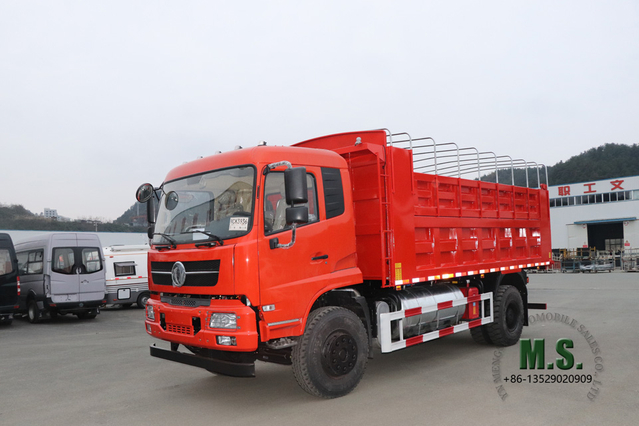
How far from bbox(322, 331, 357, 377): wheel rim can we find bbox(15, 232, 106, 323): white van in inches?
482

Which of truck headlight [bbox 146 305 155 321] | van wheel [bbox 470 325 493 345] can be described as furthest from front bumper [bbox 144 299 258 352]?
van wheel [bbox 470 325 493 345]

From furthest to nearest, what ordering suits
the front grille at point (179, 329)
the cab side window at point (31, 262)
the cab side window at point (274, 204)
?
the cab side window at point (31, 262)
the front grille at point (179, 329)
the cab side window at point (274, 204)

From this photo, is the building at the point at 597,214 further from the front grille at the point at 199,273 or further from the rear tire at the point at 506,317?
the front grille at the point at 199,273

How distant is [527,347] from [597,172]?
8182 centimetres

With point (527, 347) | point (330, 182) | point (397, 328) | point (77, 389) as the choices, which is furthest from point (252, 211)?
point (527, 347)

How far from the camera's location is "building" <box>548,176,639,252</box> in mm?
50656

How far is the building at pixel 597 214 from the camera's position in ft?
166

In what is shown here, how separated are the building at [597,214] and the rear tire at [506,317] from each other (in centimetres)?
4850

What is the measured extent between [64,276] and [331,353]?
12.3m

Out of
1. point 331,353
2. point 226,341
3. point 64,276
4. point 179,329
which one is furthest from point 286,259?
point 64,276

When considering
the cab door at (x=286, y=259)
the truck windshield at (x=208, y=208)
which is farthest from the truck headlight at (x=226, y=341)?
the truck windshield at (x=208, y=208)

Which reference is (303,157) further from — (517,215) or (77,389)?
(517,215)

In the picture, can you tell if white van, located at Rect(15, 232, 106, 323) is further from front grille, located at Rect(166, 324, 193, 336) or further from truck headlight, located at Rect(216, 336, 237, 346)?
truck headlight, located at Rect(216, 336, 237, 346)

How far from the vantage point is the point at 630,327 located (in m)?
Result: 9.91
